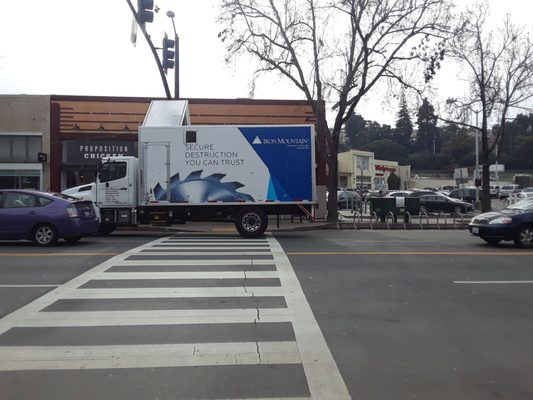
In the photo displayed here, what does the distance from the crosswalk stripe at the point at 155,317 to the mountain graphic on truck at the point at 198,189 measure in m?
9.77

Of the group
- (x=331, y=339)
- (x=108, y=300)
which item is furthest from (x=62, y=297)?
(x=331, y=339)

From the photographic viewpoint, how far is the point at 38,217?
13.2 meters

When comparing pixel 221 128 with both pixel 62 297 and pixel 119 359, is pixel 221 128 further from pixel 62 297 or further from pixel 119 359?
pixel 119 359

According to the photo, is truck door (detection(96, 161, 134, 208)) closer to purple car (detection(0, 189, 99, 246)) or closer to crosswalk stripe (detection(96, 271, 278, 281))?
purple car (detection(0, 189, 99, 246))

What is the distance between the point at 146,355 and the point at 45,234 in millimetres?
9438

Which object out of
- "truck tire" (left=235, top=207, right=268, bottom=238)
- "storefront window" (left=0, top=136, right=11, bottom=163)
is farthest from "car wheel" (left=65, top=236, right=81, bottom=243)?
"storefront window" (left=0, top=136, right=11, bottom=163)

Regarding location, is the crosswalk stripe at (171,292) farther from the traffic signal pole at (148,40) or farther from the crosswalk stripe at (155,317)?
the traffic signal pole at (148,40)

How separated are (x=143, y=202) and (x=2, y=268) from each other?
6849mm

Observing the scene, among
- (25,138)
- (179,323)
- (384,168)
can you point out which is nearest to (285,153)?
(179,323)

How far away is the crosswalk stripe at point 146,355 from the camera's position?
4.81 meters

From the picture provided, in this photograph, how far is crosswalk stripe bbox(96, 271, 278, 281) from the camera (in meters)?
9.06

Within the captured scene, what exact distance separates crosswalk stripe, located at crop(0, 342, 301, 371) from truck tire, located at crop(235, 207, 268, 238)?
11133 millimetres

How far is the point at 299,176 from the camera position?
16.4 metres

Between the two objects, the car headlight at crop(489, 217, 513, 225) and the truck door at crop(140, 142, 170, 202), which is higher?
the truck door at crop(140, 142, 170, 202)
